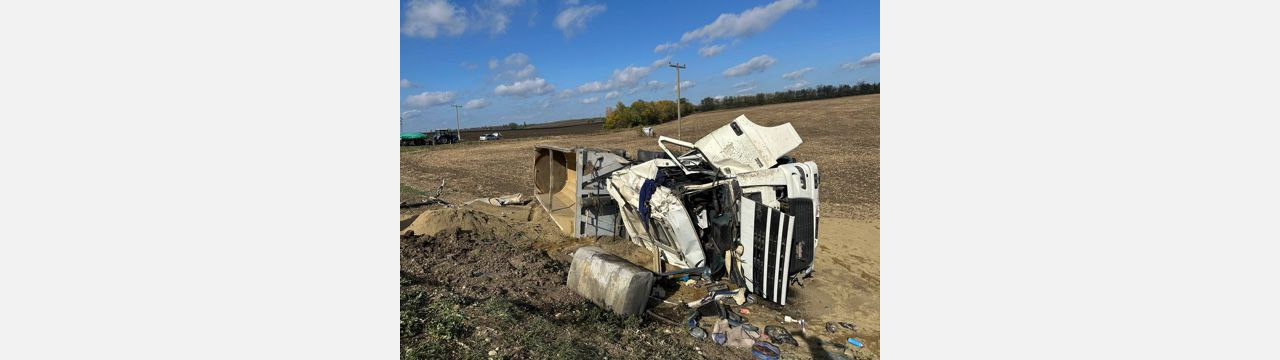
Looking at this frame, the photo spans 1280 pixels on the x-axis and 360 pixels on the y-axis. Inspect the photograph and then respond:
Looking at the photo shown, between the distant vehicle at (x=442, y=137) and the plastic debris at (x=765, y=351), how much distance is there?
35.9m

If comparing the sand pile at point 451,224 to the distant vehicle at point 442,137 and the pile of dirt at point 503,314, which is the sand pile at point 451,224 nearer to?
the pile of dirt at point 503,314

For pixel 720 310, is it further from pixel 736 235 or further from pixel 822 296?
pixel 822 296

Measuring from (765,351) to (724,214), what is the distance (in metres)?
1.56

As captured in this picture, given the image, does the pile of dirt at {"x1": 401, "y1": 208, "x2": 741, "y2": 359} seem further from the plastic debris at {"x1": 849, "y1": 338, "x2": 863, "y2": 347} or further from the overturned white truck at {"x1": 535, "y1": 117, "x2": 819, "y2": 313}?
the plastic debris at {"x1": 849, "y1": 338, "x2": 863, "y2": 347}

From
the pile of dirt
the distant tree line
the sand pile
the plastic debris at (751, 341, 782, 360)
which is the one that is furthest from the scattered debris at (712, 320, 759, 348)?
the distant tree line

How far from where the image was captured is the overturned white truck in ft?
14.0

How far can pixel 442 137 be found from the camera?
37750 mm

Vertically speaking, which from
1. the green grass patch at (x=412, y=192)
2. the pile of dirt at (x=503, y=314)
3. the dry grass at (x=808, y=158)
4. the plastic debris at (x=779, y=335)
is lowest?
Result: the plastic debris at (x=779, y=335)

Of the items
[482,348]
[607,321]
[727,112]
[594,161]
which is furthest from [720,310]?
[727,112]

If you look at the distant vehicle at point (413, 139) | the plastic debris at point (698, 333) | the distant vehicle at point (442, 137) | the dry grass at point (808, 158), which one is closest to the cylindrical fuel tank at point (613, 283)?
the plastic debris at point (698, 333)

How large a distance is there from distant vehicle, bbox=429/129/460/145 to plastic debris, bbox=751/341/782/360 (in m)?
35.9

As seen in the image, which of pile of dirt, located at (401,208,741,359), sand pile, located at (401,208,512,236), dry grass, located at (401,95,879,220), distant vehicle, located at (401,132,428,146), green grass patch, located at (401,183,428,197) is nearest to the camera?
pile of dirt, located at (401,208,741,359)

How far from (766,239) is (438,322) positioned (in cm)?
254

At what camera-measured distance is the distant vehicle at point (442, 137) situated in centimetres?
3688
